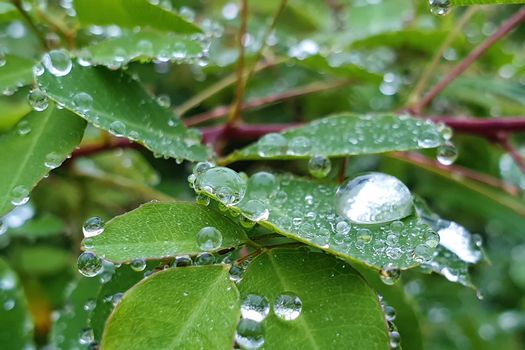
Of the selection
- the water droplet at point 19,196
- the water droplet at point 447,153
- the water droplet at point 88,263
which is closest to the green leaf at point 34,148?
the water droplet at point 19,196

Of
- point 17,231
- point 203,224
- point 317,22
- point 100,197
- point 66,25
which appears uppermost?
point 203,224

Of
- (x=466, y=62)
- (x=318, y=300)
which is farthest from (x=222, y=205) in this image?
(x=466, y=62)

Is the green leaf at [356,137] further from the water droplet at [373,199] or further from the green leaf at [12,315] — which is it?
the green leaf at [12,315]

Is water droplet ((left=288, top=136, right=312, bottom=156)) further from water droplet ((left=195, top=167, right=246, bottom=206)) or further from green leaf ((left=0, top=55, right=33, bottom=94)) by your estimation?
green leaf ((left=0, top=55, right=33, bottom=94))

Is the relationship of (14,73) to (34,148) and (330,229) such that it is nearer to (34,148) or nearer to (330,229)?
(34,148)

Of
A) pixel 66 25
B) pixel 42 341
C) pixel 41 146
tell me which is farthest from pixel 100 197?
pixel 41 146

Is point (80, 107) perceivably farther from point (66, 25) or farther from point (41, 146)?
point (66, 25)
